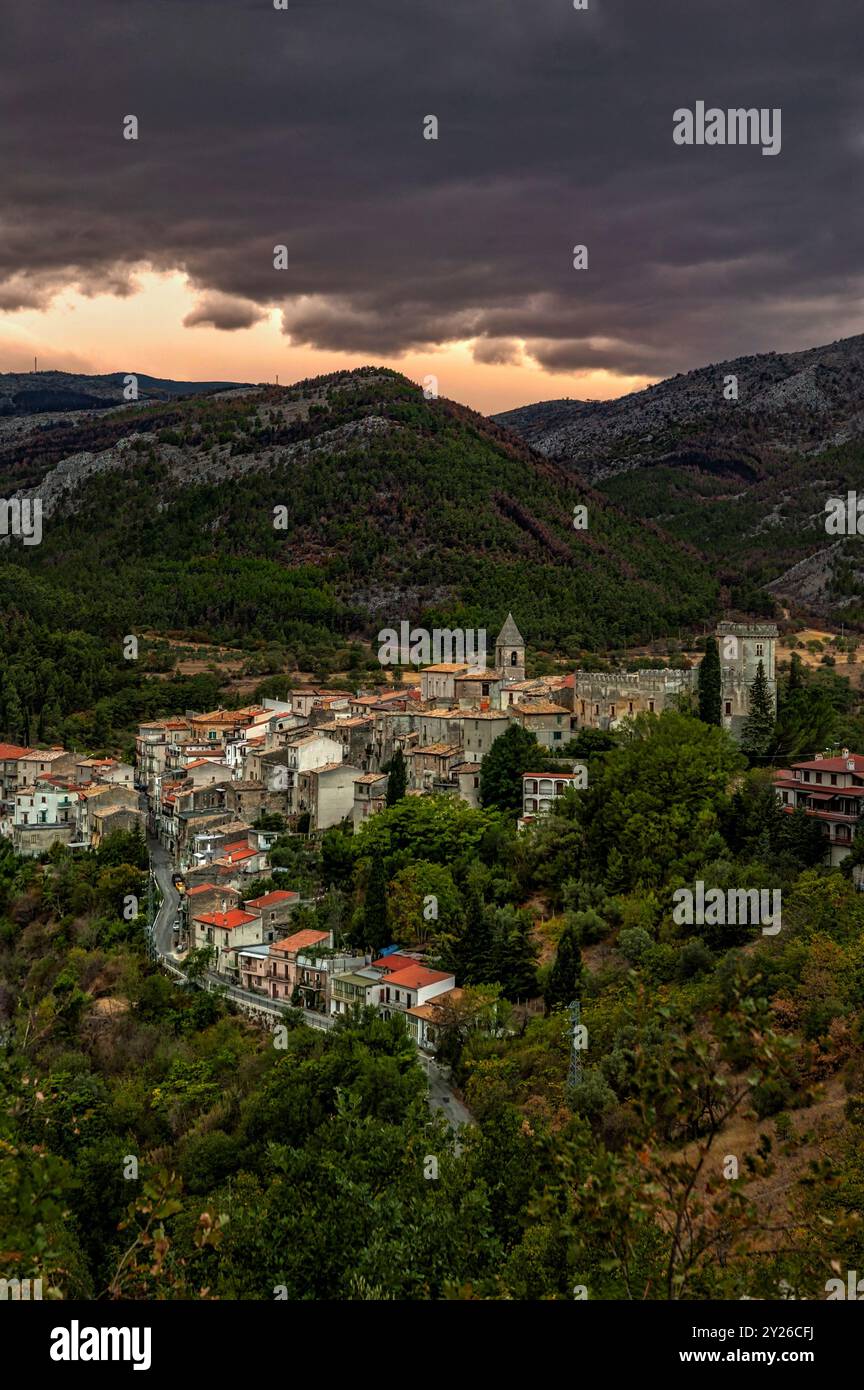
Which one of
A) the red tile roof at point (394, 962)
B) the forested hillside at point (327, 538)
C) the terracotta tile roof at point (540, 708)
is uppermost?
the forested hillside at point (327, 538)

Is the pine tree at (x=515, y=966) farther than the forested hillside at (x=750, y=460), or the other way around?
the forested hillside at (x=750, y=460)

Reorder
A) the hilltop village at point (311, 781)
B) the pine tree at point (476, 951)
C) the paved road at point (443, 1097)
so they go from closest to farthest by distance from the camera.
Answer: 1. the paved road at point (443, 1097)
2. the pine tree at point (476, 951)
3. the hilltop village at point (311, 781)

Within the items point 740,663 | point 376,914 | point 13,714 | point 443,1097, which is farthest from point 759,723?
point 13,714

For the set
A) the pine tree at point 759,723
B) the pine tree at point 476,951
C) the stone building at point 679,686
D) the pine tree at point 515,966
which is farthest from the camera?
the stone building at point 679,686

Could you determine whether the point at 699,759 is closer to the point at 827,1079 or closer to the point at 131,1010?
the point at 827,1079

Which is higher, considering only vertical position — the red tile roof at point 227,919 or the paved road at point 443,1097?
the red tile roof at point 227,919

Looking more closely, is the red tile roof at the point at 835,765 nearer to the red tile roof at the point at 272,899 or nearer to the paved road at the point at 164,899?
the red tile roof at the point at 272,899

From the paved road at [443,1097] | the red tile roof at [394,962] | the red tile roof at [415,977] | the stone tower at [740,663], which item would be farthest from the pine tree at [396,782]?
the paved road at [443,1097]
